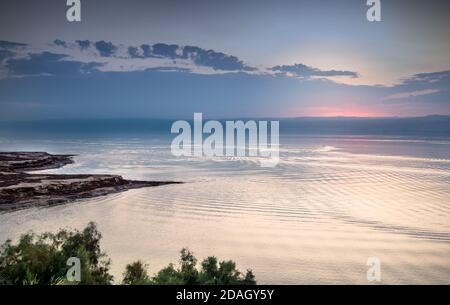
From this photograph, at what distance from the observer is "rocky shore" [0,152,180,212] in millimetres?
11773

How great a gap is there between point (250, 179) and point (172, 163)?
24.9ft

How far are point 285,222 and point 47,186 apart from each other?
768 cm

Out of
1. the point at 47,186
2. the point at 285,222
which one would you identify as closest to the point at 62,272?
the point at 285,222

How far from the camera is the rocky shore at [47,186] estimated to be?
11.8 meters

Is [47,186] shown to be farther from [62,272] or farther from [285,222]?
[62,272]

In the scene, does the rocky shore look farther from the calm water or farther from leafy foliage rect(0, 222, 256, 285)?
leafy foliage rect(0, 222, 256, 285)

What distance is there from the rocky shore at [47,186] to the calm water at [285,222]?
2.10 ft

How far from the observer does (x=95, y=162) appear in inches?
898

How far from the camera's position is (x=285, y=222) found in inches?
428

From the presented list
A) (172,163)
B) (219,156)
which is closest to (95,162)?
(172,163)

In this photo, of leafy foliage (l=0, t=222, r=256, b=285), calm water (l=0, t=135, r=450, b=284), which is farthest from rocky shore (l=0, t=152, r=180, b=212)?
leafy foliage (l=0, t=222, r=256, b=285)
